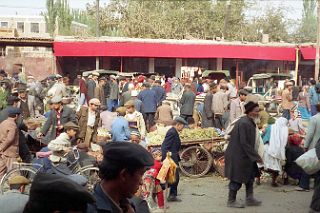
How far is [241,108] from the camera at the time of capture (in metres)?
13.4

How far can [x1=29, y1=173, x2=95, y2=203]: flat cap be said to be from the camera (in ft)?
6.69

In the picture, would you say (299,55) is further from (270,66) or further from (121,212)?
(121,212)

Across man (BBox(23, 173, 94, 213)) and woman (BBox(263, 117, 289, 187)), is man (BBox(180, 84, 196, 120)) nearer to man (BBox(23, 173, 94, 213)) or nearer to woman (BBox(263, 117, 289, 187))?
woman (BBox(263, 117, 289, 187))

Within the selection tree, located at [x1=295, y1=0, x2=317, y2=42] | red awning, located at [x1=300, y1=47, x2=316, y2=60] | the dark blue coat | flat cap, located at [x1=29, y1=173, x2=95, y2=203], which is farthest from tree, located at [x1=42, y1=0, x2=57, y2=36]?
flat cap, located at [x1=29, y1=173, x2=95, y2=203]

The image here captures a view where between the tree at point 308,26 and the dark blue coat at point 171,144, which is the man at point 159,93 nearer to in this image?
the dark blue coat at point 171,144

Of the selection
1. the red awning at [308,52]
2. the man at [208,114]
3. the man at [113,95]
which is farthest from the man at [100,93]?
the red awning at [308,52]

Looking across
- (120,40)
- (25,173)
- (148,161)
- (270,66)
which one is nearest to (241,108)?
(25,173)

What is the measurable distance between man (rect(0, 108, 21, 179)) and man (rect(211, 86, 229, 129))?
267 inches

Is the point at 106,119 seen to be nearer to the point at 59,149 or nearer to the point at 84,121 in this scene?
the point at 84,121

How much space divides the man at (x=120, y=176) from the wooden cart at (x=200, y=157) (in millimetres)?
8694

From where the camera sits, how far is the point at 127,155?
2.66 metres

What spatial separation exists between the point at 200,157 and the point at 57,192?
31.7ft

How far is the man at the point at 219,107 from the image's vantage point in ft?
48.4

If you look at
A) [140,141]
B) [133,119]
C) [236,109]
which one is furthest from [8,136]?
[236,109]
